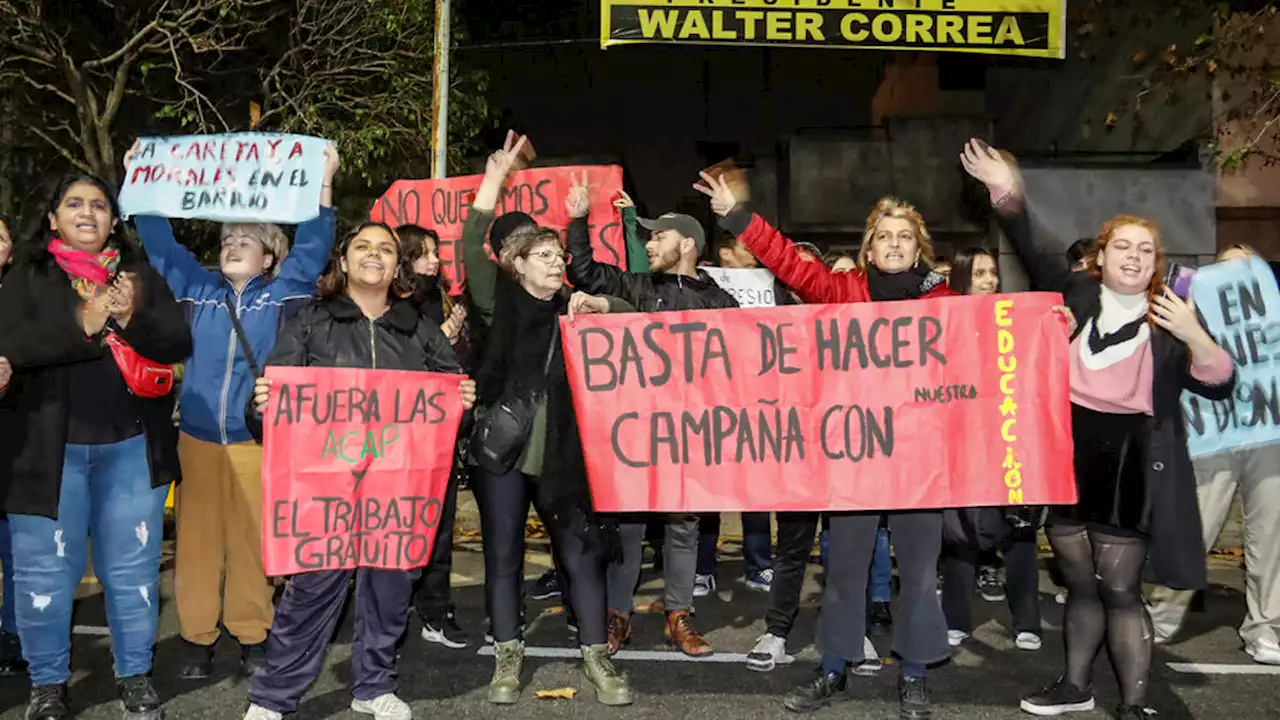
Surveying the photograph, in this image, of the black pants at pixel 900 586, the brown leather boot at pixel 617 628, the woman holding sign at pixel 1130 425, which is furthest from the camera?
the brown leather boot at pixel 617 628

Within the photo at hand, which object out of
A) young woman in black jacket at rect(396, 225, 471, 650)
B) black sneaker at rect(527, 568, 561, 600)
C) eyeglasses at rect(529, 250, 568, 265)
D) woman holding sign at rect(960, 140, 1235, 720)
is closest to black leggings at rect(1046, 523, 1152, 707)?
woman holding sign at rect(960, 140, 1235, 720)

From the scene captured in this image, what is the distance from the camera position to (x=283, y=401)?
15.3 feet

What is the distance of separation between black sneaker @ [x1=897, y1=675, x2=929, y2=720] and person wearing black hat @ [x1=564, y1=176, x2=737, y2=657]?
124cm

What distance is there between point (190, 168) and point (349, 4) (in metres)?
8.92

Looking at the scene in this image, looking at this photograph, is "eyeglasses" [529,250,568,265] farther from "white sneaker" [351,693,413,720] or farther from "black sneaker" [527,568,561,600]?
"black sneaker" [527,568,561,600]

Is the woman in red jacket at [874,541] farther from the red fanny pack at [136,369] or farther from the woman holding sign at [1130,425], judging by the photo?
the red fanny pack at [136,369]

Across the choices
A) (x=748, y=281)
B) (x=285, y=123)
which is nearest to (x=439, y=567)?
(x=748, y=281)

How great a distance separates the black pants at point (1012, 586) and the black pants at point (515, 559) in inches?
76.6

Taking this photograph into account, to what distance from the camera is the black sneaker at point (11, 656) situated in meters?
5.45

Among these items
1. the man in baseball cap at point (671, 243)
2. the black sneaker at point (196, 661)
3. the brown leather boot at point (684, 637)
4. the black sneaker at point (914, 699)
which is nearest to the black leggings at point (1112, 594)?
the black sneaker at point (914, 699)

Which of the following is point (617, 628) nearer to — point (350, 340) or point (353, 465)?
point (353, 465)

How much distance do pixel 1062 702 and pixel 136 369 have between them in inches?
158

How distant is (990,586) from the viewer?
24.2 feet

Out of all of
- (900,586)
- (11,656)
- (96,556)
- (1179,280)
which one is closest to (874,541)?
(900,586)
